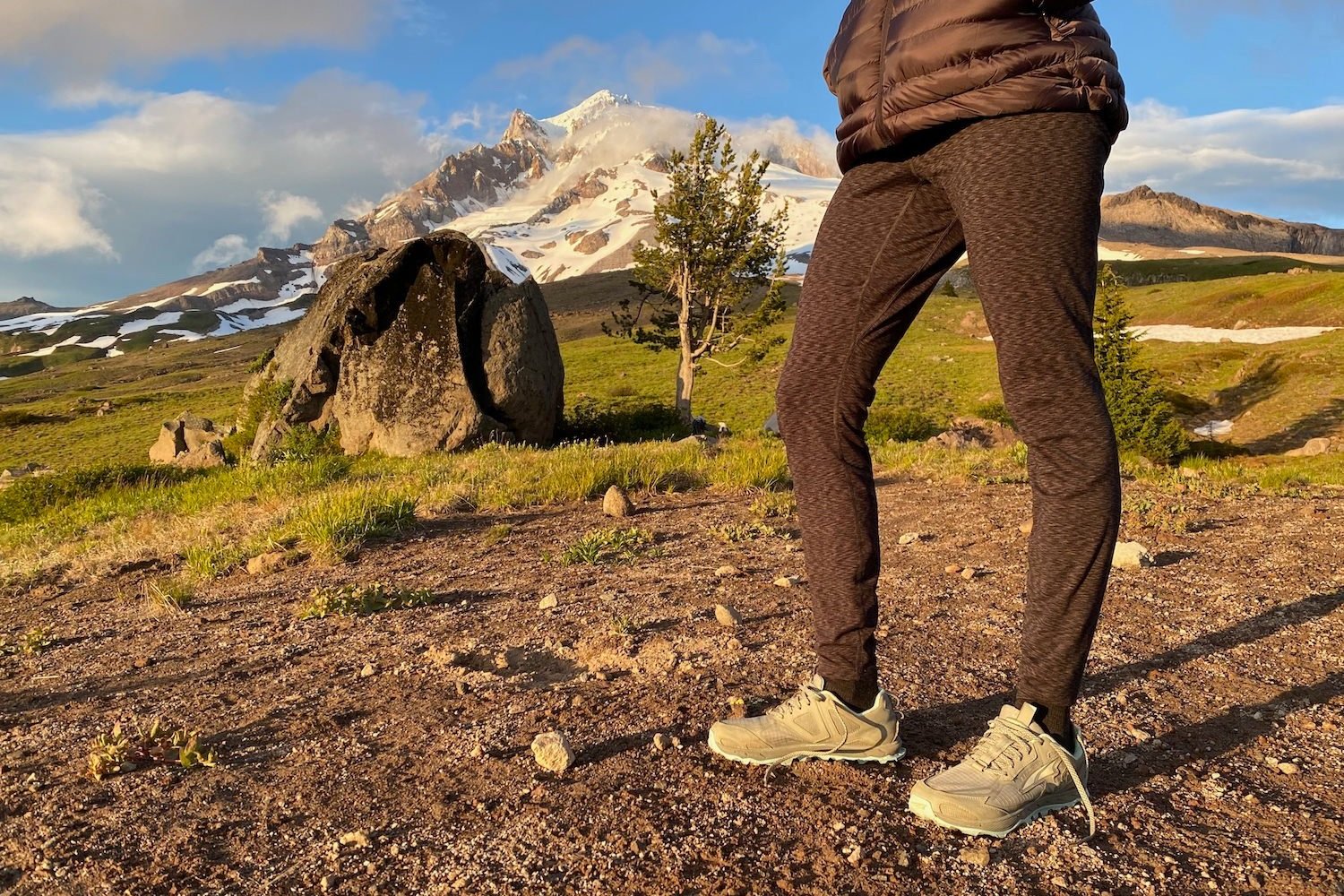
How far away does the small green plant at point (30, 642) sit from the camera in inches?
145

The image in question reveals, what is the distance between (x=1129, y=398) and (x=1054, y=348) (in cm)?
1856

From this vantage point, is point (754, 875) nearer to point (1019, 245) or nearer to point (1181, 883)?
point (1181, 883)

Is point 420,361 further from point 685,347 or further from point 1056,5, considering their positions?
point 685,347

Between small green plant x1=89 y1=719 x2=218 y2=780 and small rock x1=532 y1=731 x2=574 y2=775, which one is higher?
small green plant x1=89 y1=719 x2=218 y2=780

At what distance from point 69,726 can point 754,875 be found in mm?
2425

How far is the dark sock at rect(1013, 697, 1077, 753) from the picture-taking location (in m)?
2.06

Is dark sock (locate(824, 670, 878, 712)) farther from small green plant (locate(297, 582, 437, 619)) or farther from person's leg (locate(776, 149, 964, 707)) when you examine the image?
small green plant (locate(297, 582, 437, 619))

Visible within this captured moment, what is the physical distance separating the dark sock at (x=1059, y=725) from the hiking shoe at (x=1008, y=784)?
0.02 meters

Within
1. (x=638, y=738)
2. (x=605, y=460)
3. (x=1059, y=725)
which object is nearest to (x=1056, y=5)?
(x=1059, y=725)

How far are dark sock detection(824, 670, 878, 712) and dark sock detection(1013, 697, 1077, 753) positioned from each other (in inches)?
17.2

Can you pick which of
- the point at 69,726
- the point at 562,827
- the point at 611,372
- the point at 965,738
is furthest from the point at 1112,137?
the point at 611,372

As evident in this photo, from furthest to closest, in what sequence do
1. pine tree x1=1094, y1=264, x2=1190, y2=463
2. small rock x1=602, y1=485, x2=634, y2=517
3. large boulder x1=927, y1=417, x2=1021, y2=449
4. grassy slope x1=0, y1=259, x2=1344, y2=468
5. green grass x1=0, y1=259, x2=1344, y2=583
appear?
1. grassy slope x1=0, y1=259, x2=1344, y2=468
2. large boulder x1=927, y1=417, x2=1021, y2=449
3. pine tree x1=1094, y1=264, x2=1190, y2=463
4. small rock x1=602, y1=485, x2=634, y2=517
5. green grass x1=0, y1=259, x2=1344, y2=583

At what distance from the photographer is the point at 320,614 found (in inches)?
157

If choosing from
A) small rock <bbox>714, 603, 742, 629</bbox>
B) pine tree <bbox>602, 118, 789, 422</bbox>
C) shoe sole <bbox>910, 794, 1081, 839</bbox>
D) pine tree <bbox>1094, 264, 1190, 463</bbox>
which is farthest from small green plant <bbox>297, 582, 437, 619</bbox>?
pine tree <bbox>602, 118, 789, 422</bbox>
